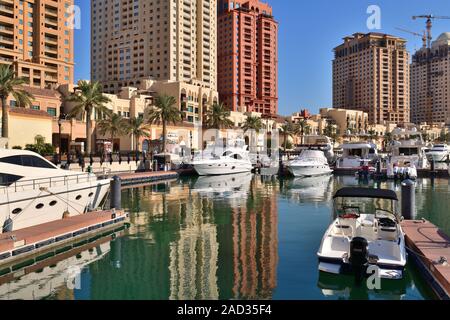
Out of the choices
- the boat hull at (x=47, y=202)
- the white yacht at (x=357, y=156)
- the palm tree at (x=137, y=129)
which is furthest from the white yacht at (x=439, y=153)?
the boat hull at (x=47, y=202)

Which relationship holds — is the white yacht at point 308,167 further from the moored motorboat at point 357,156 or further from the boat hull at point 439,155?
the boat hull at point 439,155

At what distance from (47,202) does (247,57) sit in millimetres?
152423

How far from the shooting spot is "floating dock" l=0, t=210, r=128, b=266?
49.8 feet

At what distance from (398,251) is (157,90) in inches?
3690

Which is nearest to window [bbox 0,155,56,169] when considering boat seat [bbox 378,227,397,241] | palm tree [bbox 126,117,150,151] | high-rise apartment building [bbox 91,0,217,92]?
boat seat [bbox 378,227,397,241]

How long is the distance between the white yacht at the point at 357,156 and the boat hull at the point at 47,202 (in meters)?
42.4

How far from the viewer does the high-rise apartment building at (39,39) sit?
309ft

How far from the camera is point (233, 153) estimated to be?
5575cm

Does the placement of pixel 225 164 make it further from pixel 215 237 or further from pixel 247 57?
pixel 247 57

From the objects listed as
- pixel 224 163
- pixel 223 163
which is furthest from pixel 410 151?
pixel 223 163

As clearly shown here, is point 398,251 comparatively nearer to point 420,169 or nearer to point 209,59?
point 420,169

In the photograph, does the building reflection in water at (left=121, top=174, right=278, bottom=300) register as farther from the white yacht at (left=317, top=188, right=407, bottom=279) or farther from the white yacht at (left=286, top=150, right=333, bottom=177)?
the white yacht at (left=286, top=150, right=333, bottom=177)

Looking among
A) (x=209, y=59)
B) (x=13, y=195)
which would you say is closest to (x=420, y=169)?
Result: (x=13, y=195)

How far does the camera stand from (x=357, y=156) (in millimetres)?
60438
